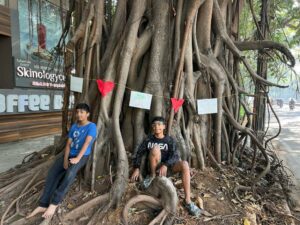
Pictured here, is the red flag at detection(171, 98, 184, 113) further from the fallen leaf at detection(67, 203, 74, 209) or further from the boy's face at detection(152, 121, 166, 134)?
the fallen leaf at detection(67, 203, 74, 209)

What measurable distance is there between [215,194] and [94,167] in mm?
1494

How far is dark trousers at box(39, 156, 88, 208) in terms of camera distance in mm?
3463

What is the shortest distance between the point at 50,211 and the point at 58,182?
1.23 ft

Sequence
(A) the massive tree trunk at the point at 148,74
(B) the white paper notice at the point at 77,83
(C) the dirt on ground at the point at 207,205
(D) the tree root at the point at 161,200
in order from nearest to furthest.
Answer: (D) the tree root at the point at 161,200, (C) the dirt on ground at the point at 207,205, (A) the massive tree trunk at the point at 148,74, (B) the white paper notice at the point at 77,83

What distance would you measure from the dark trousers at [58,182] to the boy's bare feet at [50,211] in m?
0.04

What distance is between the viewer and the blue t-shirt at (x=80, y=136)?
365 cm

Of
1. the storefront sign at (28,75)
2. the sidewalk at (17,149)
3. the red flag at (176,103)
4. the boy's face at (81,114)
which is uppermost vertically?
the storefront sign at (28,75)

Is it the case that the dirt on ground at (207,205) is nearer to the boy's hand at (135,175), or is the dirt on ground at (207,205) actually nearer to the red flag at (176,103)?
the boy's hand at (135,175)

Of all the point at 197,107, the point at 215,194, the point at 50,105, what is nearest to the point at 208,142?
the point at 197,107

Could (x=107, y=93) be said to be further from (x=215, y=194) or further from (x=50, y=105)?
(x=50, y=105)

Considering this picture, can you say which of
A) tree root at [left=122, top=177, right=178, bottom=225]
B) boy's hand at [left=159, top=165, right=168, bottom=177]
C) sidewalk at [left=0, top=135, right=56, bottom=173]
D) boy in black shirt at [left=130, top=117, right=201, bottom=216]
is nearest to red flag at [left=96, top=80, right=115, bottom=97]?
boy in black shirt at [left=130, top=117, right=201, bottom=216]

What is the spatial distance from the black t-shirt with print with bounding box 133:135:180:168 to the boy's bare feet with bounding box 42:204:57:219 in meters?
1.05

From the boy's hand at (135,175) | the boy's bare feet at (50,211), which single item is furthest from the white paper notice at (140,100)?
the boy's bare feet at (50,211)

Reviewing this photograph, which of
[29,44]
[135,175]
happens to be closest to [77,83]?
[135,175]
